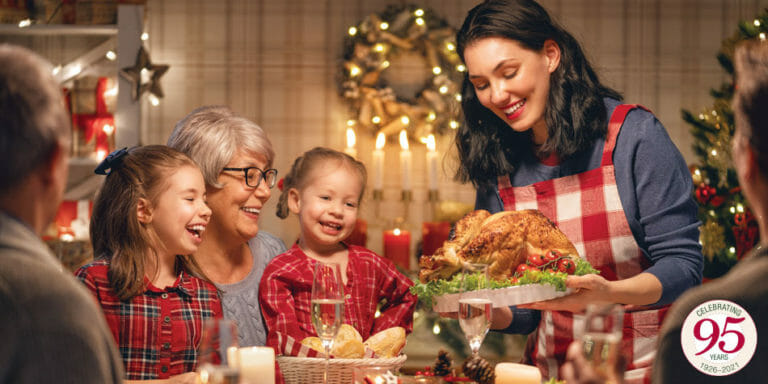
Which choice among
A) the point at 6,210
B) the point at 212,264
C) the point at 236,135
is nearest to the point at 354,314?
the point at 212,264

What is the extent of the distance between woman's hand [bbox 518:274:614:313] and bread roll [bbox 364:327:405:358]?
0.43 metres

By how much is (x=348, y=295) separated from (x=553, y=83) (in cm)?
96

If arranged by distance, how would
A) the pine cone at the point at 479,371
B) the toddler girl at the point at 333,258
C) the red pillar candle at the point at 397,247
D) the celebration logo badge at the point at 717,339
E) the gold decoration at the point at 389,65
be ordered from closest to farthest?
1. the celebration logo badge at the point at 717,339
2. the pine cone at the point at 479,371
3. the toddler girl at the point at 333,258
4. the red pillar candle at the point at 397,247
5. the gold decoration at the point at 389,65

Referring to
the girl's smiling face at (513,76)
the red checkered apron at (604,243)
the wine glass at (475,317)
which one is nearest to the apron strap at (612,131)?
the red checkered apron at (604,243)

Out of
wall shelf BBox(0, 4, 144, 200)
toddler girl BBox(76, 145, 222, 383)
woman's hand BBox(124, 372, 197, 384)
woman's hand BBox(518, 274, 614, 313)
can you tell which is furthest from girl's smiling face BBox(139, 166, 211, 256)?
wall shelf BBox(0, 4, 144, 200)

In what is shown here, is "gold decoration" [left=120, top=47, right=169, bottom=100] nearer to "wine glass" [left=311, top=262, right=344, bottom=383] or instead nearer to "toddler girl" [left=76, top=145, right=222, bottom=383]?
"toddler girl" [left=76, top=145, right=222, bottom=383]

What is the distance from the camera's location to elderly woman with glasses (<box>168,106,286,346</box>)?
92.0 inches

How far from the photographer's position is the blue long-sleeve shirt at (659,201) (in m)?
1.98

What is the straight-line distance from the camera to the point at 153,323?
6.81 ft

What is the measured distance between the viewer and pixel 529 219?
2.02m

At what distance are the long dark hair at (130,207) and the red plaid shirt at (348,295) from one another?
1.32ft

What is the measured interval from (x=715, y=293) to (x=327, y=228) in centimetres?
177

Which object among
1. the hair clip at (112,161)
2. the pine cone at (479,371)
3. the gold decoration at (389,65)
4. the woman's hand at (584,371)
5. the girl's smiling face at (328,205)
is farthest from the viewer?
the gold decoration at (389,65)

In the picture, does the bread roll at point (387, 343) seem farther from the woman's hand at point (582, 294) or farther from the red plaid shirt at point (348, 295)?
the woman's hand at point (582, 294)
